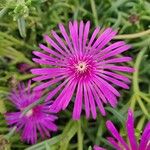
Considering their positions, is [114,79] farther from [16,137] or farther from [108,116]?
[16,137]

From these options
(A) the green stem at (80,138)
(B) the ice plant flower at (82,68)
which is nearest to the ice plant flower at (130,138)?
(B) the ice plant flower at (82,68)

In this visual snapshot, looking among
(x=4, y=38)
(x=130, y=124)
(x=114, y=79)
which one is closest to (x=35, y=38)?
(x=4, y=38)

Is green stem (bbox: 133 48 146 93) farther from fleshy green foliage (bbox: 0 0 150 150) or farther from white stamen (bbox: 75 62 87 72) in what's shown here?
white stamen (bbox: 75 62 87 72)

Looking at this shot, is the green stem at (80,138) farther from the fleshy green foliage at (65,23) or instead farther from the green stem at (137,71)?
the green stem at (137,71)

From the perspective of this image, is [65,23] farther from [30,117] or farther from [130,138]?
[130,138]

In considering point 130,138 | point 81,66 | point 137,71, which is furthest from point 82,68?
point 130,138

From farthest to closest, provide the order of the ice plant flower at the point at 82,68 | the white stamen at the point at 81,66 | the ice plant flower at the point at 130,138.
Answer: the white stamen at the point at 81,66
the ice plant flower at the point at 82,68
the ice plant flower at the point at 130,138
